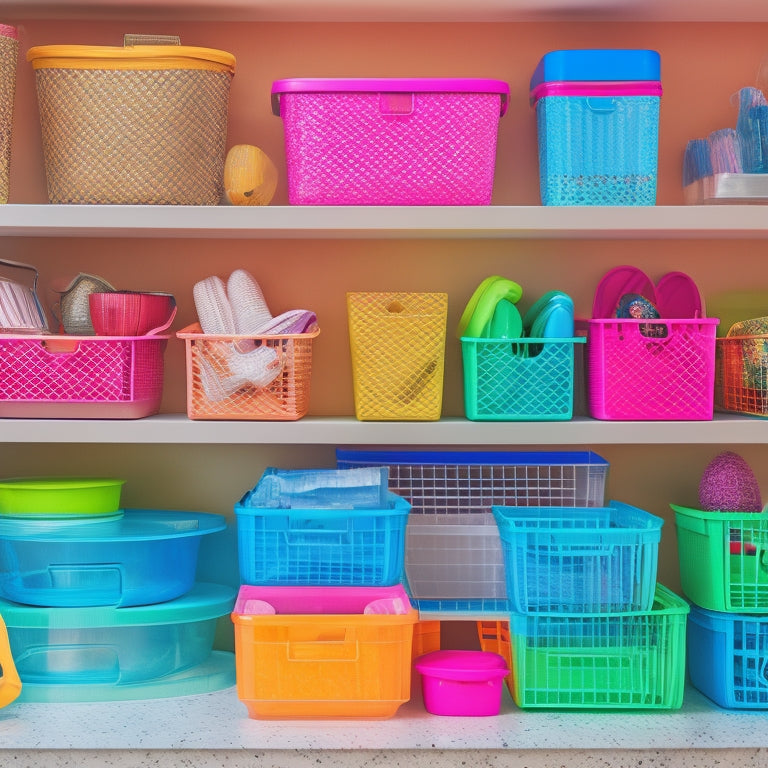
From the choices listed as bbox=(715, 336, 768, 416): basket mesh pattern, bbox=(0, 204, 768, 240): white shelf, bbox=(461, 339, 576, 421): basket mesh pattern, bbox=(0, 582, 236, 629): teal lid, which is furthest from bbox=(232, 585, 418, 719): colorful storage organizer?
bbox=(715, 336, 768, 416): basket mesh pattern

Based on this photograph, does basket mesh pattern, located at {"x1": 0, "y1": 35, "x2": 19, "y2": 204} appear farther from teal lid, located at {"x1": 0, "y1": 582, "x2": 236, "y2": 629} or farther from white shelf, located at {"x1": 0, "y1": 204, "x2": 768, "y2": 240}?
teal lid, located at {"x1": 0, "y1": 582, "x2": 236, "y2": 629}

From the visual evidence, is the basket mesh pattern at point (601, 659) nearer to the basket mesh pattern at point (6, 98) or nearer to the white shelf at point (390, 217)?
the white shelf at point (390, 217)

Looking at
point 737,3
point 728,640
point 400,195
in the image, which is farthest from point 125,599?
point 737,3

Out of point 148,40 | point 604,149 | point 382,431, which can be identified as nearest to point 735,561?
point 382,431

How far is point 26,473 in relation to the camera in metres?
2.09

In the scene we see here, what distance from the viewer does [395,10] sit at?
1.95m

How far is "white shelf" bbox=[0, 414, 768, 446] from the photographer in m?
1.77

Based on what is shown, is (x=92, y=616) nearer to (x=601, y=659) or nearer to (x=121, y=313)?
(x=121, y=313)

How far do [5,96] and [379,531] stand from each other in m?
1.13

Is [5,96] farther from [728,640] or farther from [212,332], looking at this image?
[728,640]

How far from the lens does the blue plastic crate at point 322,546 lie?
171cm

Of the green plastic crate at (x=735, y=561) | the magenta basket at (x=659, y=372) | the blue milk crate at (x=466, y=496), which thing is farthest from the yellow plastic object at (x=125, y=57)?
the green plastic crate at (x=735, y=561)

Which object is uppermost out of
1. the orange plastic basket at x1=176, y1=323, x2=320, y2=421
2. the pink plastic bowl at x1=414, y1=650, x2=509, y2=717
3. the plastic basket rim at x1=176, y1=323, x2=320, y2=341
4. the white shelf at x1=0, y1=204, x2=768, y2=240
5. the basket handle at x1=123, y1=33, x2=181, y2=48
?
the basket handle at x1=123, y1=33, x2=181, y2=48

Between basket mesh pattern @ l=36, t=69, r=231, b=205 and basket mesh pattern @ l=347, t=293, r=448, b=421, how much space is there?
16.9 inches
